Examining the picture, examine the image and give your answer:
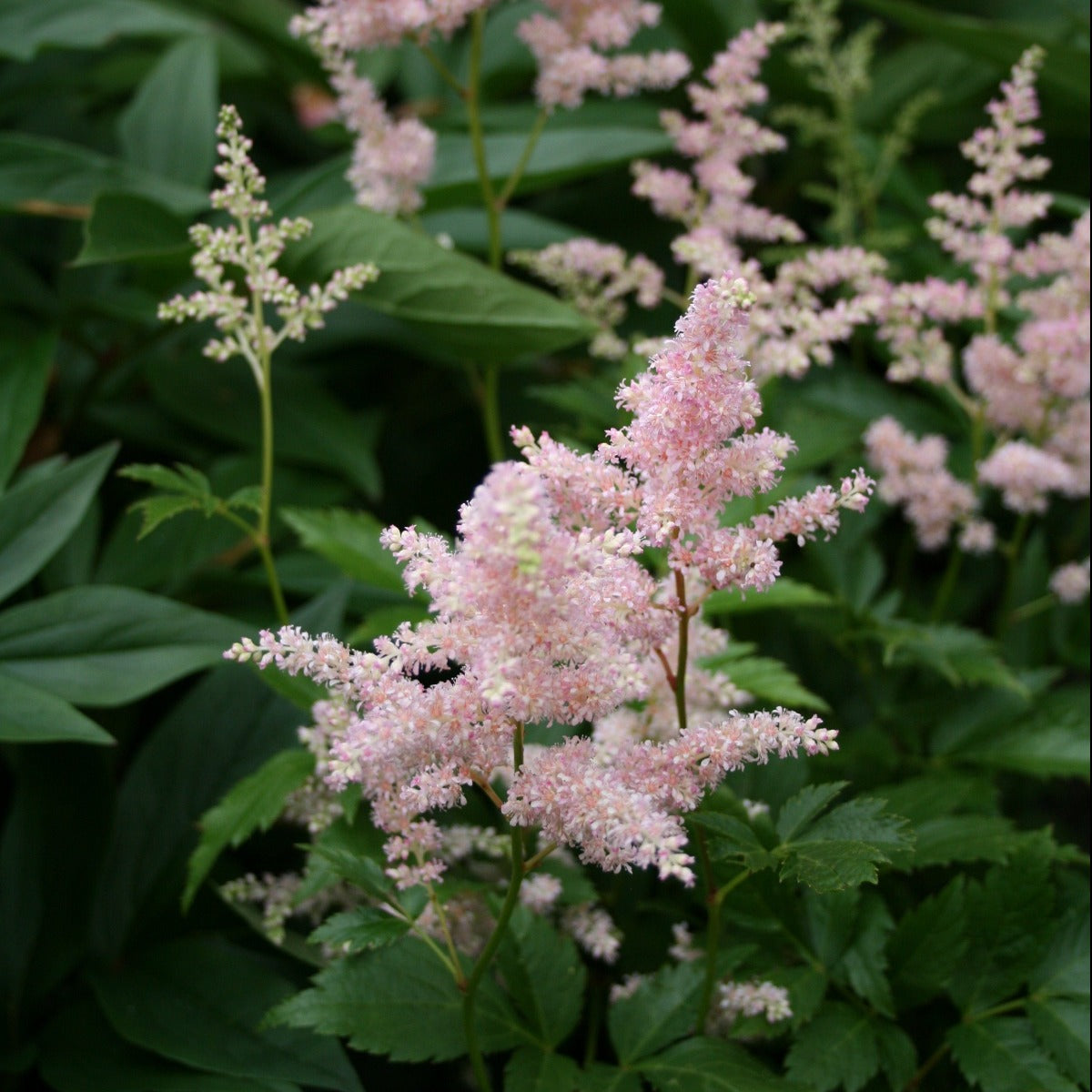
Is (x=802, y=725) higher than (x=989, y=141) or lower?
lower

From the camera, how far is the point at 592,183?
2197 mm

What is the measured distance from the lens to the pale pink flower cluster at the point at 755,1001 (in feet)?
3.06

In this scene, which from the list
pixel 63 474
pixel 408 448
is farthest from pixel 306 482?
pixel 63 474

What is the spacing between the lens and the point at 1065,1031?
106cm

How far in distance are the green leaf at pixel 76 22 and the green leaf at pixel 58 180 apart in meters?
0.20

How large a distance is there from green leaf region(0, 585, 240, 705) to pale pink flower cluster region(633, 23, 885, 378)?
65cm

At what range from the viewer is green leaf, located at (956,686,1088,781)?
1.29m

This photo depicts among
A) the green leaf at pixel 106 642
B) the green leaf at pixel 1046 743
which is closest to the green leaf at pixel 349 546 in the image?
the green leaf at pixel 106 642

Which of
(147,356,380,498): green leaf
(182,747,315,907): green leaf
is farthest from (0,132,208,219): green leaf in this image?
(182,747,315,907): green leaf

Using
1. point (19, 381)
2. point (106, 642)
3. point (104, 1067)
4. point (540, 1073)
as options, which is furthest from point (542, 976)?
point (19, 381)

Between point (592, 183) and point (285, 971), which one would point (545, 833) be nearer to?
point (285, 971)

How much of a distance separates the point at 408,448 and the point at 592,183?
2.02 feet

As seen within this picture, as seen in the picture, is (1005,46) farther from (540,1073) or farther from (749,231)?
(540,1073)

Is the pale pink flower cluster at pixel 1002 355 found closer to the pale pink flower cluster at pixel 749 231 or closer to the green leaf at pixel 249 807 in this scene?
the pale pink flower cluster at pixel 749 231
